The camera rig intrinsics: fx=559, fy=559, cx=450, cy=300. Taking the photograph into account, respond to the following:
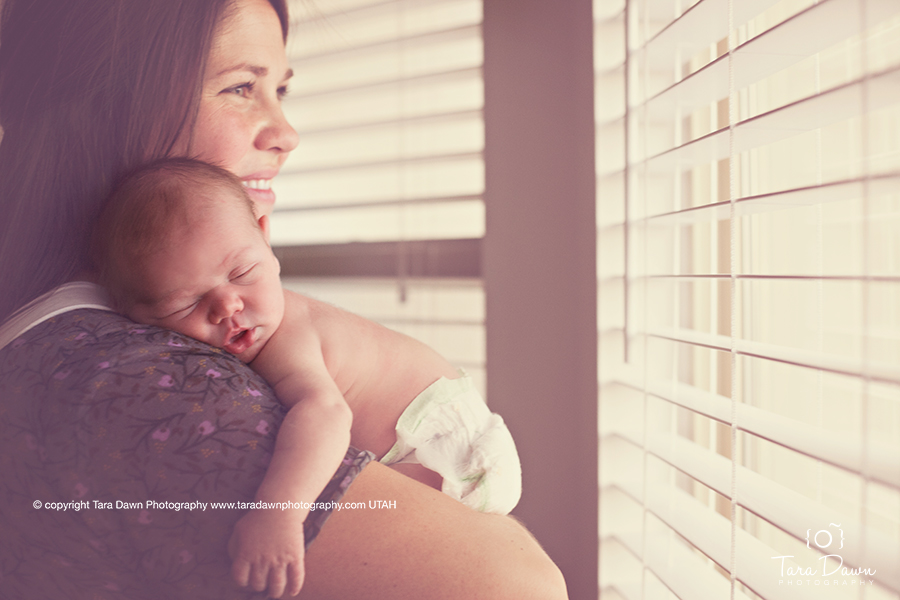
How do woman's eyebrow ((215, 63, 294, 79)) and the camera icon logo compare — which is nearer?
the camera icon logo

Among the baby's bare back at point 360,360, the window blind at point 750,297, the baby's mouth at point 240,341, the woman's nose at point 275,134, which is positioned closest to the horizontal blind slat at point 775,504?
the window blind at point 750,297

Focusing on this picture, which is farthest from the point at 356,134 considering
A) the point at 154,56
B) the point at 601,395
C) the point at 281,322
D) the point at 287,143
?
the point at 601,395

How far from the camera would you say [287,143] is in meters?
0.80

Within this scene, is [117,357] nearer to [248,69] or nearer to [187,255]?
[187,255]

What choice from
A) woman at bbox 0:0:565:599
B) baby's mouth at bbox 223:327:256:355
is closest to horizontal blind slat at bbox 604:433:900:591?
woman at bbox 0:0:565:599

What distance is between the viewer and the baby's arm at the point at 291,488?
0.50 meters

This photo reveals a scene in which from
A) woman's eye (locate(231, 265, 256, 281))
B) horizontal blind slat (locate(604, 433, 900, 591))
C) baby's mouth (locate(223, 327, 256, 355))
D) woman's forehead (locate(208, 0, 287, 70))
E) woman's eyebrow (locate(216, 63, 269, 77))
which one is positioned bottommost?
horizontal blind slat (locate(604, 433, 900, 591))

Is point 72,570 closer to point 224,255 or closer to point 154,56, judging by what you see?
point 224,255

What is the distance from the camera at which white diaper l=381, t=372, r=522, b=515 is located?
704 millimetres

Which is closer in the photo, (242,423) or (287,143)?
(242,423)

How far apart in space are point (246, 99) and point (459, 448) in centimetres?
55

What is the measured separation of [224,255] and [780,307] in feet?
2.66

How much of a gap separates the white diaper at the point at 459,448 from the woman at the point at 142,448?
0.08m

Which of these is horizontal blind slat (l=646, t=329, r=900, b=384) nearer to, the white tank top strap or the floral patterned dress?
the floral patterned dress
